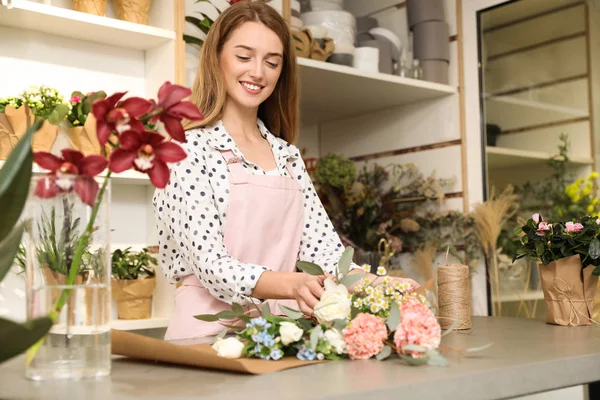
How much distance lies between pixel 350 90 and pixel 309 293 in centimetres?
215

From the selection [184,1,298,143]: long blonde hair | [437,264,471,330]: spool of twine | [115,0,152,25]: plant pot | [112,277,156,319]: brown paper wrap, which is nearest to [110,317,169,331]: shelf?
[112,277,156,319]: brown paper wrap

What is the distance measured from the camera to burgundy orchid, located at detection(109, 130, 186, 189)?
2.56ft

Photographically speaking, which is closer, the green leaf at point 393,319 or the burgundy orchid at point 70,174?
the burgundy orchid at point 70,174

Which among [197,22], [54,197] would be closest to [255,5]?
[197,22]

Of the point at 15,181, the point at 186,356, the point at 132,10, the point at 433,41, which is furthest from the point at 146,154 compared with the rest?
the point at 433,41

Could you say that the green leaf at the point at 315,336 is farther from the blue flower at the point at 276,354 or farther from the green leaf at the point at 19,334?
the green leaf at the point at 19,334

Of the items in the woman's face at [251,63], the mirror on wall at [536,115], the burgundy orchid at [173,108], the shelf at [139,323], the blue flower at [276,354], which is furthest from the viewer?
the mirror on wall at [536,115]

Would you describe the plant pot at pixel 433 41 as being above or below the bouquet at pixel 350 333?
above

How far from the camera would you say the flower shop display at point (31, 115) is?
198 cm

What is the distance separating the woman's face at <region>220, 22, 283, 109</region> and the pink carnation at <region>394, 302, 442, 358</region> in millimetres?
791

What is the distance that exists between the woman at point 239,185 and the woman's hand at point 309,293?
217 millimetres

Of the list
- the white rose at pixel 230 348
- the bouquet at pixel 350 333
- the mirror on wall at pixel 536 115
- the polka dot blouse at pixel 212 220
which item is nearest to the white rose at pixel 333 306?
the bouquet at pixel 350 333

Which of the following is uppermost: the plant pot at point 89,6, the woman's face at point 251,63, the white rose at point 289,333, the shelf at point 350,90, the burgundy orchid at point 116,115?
the plant pot at point 89,6

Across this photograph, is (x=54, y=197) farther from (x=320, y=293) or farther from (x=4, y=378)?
(x=320, y=293)
